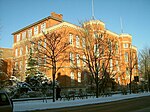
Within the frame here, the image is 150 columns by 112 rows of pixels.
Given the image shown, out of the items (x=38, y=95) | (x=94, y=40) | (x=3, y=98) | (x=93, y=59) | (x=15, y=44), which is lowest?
(x=38, y=95)

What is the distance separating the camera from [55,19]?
52000 millimetres

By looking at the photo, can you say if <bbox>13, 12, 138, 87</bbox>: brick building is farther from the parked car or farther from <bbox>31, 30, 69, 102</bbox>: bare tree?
the parked car

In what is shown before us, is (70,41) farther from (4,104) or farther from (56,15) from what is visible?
(4,104)

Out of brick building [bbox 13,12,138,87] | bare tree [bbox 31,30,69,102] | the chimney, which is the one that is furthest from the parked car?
the chimney

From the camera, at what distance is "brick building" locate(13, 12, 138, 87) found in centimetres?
4141

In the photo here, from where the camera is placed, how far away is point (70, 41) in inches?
1829

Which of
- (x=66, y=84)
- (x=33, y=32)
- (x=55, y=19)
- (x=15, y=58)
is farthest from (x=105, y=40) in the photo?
(x=15, y=58)

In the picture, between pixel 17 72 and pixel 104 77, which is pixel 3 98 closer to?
pixel 104 77

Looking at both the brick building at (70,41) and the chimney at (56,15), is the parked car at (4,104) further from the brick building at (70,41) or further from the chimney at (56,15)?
the chimney at (56,15)

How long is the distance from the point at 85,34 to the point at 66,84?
14.6m

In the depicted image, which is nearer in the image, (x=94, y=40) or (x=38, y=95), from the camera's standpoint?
(x=38, y=95)

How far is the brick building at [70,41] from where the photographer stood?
41413 mm

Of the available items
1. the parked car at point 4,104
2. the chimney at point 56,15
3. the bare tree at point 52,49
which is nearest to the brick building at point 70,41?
the chimney at point 56,15

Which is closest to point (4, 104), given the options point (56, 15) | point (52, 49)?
point (52, 49)
